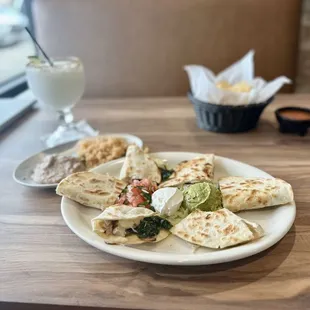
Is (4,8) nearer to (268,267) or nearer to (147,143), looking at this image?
(147,143)

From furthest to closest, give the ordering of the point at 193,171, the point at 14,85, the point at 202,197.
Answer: the point at 14,85 → the point at 193,171 → the point at 202,197

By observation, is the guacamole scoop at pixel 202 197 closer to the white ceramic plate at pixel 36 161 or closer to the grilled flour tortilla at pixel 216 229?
the grilled flour tortilla at pixel 216 229

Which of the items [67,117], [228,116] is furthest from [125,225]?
[67,117]

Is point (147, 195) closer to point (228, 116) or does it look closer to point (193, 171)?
point (193, 171)

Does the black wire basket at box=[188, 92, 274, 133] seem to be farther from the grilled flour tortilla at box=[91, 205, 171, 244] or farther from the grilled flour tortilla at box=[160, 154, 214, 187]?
the grilled flour tortilla at box=[91, 205, 171, 244]

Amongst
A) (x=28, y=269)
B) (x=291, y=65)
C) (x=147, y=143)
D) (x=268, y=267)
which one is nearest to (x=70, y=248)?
(x=28, y=269)

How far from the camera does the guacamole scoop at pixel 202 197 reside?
0.77 metres

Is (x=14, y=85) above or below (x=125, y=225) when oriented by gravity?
below

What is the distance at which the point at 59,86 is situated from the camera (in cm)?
129

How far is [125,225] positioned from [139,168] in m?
0.24

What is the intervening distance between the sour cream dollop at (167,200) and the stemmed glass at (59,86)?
0.60 m

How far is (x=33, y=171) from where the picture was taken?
105cm

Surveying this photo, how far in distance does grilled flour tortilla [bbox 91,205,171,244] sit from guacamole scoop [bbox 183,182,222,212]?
3.0 inches

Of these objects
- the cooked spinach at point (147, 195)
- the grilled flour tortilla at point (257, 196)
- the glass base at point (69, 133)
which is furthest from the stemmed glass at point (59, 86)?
the grilled flour tortilla at point (257, 196)
